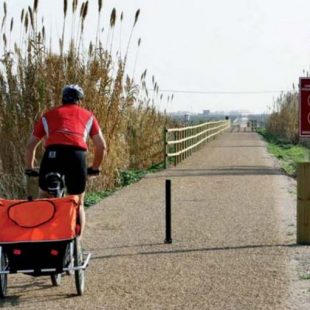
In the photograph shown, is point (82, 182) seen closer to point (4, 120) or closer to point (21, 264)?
point (21, 264)

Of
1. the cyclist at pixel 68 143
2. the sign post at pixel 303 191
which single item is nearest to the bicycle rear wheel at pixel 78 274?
the cyclist at pixel 68 143

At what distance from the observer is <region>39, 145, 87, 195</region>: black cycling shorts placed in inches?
288

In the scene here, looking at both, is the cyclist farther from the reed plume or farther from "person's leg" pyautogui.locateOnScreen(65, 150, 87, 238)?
the reed plume

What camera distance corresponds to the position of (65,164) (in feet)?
24.0

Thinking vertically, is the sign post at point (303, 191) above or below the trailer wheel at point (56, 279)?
above

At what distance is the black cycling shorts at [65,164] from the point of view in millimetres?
7324

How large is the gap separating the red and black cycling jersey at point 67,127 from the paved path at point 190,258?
140cm

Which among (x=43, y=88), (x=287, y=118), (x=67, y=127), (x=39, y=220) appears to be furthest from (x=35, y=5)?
(x=287, y=118)

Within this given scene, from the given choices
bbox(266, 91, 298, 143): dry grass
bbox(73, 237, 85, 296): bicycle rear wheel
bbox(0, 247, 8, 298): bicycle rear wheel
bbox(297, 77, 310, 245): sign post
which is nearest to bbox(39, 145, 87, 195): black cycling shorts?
bbox(73, 237, 85, 296): bicycle rear wheel

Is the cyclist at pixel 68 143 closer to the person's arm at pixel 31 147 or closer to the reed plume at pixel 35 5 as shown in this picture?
the person's arm at pixel 31 147

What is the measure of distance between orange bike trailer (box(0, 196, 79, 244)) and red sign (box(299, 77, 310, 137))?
4.03m

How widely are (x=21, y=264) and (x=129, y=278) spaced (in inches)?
53.9

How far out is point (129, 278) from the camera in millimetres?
7863

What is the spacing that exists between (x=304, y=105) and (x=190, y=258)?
2578 mm
